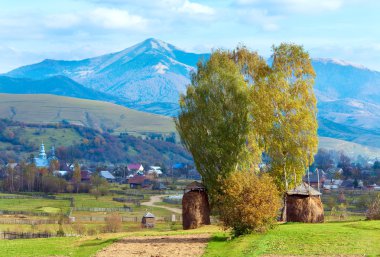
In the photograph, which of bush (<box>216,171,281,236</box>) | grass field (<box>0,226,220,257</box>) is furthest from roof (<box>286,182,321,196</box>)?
bush (<box>216,171,281,236</box>)

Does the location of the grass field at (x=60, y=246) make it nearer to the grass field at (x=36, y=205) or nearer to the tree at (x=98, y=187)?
the grass field at (x=36, y=205)

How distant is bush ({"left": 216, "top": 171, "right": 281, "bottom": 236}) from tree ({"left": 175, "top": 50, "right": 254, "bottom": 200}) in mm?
12693

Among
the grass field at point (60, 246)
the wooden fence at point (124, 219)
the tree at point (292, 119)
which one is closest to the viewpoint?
the grass field at point (60, 246)

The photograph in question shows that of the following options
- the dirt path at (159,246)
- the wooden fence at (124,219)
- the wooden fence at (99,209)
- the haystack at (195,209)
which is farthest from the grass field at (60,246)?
the wooden fence at (99,209)

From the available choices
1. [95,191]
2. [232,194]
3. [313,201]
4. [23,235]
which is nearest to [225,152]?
[313,201]

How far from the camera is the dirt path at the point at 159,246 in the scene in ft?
128

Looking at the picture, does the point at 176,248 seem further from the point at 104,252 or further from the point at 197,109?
the point at 197,109

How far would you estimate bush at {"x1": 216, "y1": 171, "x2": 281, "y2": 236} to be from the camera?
4182 cm

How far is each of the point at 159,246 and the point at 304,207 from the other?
1549cm

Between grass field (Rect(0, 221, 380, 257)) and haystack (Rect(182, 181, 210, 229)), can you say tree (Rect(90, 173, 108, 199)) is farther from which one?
grass field (Rect(0, 221, 380, 257))

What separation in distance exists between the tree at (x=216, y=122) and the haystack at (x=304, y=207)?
6.09m

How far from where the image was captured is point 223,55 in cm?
6300

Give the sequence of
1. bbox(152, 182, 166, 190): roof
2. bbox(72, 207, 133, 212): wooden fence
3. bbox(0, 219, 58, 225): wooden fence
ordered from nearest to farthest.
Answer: bbox(0, 219, 58, 225): wooden fence
bbox(72, 207, 133, 212): wooden fence
bbox(152, 182, 166, 190): roof

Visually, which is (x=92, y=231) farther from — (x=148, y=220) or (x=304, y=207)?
(x=304, y=207)
